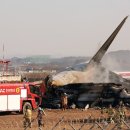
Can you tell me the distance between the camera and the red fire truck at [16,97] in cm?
3812

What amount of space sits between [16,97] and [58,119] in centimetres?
441

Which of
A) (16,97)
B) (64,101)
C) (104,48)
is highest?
(104,48)

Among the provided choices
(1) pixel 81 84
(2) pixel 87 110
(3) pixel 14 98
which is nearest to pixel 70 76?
(1) pixel 81 84

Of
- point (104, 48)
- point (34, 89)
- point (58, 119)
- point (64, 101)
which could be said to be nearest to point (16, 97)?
point (34, 89)

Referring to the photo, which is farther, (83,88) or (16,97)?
(83,88)

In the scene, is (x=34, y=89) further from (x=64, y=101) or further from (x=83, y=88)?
(x=83, y=88)

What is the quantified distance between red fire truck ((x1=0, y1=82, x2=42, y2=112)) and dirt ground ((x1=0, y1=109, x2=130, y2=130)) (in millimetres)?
859

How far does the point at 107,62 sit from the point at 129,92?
8.01 metres

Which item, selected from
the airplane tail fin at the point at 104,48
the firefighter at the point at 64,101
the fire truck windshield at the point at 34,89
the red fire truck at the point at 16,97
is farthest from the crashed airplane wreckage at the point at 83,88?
the red fire truck at the point at 16,97

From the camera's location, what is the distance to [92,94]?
149ft

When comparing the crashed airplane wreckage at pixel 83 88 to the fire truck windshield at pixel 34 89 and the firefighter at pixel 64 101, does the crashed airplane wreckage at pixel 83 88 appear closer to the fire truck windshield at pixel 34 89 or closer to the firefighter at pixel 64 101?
the firefighter at pixel 64 101

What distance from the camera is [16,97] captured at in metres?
38.7

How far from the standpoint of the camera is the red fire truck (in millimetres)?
38125

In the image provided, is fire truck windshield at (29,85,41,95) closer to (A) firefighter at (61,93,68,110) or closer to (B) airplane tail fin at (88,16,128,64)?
(A) firefighter at (61,93,68,110)
